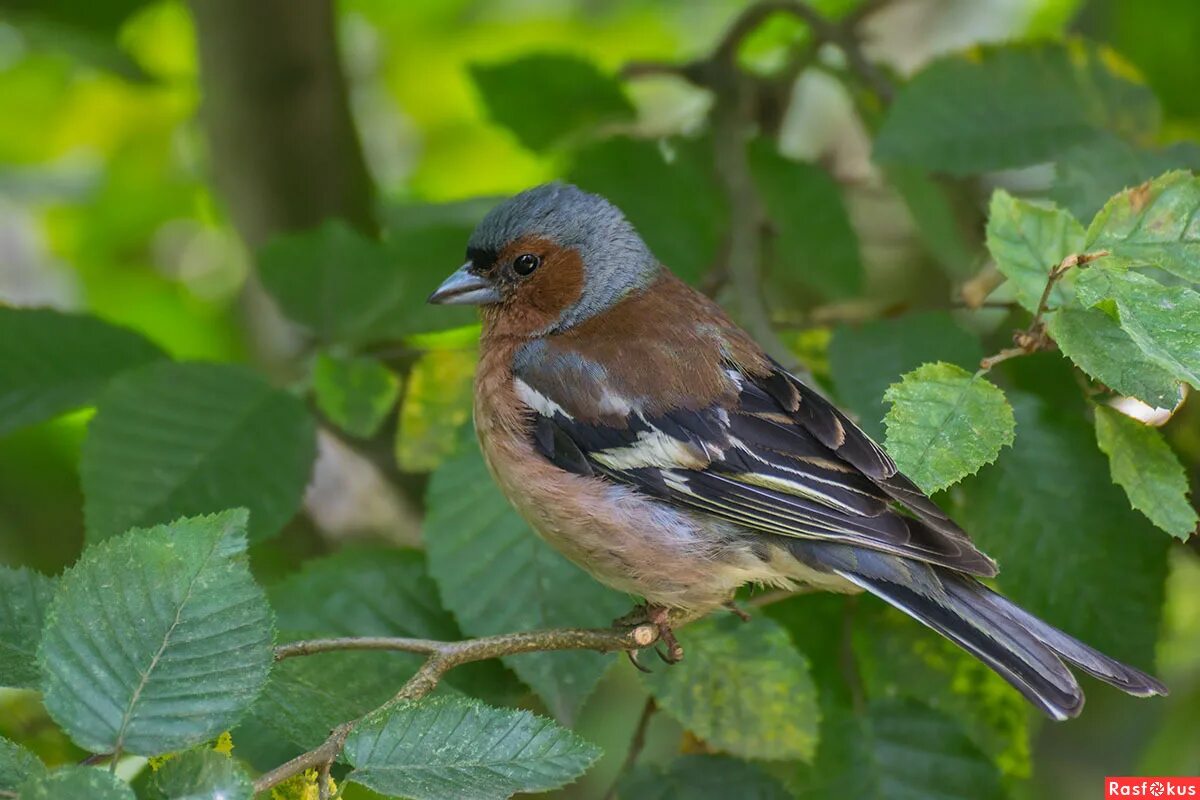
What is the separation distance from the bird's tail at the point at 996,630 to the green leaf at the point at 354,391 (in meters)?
1.08

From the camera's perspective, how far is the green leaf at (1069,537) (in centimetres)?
257

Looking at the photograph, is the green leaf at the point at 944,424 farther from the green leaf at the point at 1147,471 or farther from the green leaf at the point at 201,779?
the green leaf at the point at 201,779

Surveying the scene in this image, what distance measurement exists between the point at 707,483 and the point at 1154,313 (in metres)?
1.02

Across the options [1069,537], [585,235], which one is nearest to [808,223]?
[585,235]

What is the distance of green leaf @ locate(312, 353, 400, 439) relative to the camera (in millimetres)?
2955

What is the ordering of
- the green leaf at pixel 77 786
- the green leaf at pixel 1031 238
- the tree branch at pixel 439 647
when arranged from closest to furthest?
the green leaf at pixel 77 786, the tree branch at pixel 439 647, the green leaf at pixel 1031 238

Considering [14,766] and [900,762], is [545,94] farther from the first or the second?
[14,766]

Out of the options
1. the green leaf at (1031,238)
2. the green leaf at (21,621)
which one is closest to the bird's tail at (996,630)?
the green leaf at (1031,238)

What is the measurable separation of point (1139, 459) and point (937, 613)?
0.46m

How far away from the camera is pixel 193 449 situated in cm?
277

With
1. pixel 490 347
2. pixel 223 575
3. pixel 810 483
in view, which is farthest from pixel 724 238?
A: pixel 223 575

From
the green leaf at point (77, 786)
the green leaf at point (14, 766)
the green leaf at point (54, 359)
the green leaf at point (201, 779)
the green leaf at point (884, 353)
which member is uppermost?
the green leaf at point (54, 359)

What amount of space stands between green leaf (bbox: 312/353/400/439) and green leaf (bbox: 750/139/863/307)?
4.03 ft

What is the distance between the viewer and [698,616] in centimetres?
275
